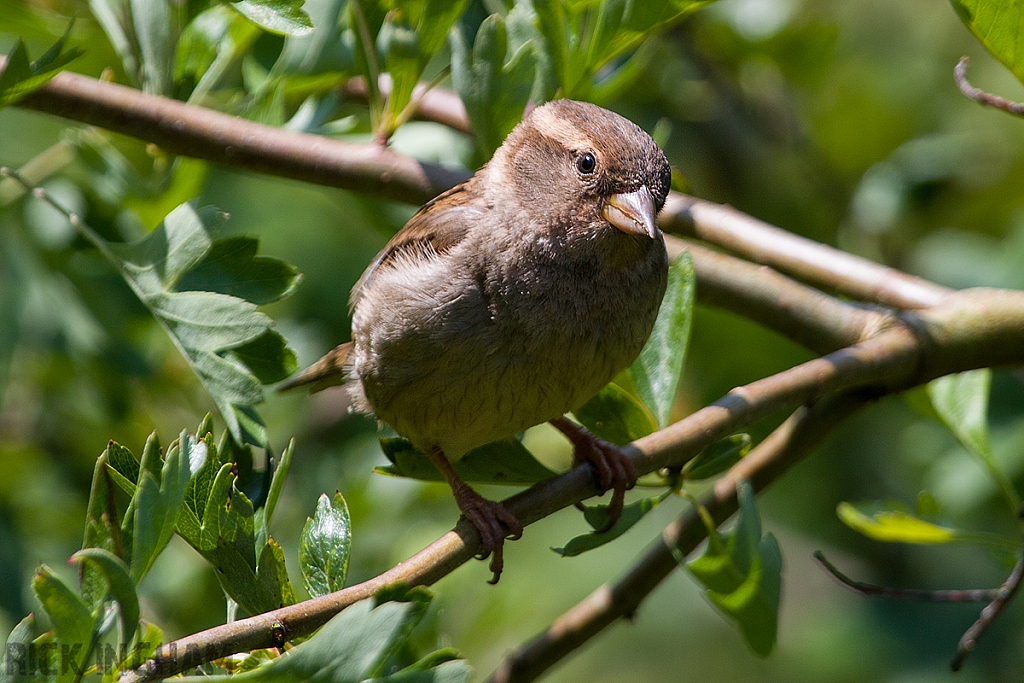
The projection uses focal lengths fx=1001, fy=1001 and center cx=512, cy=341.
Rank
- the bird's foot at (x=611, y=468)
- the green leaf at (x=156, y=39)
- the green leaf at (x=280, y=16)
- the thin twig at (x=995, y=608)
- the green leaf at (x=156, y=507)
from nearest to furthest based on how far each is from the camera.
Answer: the green leaf at (x=156, y=507) < the green leaf at (x=280, y=16) < the bird's foot at (x=611, y=468) < the thin twig at (x=995, y=608) < the green leaf at (x=156, y=39)

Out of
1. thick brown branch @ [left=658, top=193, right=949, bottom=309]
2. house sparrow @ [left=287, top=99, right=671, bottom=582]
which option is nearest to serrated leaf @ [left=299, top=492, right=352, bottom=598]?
house sparrow @ [left=287, top=99, right=671, bottom=582]

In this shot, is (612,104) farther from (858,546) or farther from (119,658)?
(119,658)

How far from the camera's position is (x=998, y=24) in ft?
6.82

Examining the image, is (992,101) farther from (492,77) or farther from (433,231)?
(433,231)

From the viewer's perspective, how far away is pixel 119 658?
145cm

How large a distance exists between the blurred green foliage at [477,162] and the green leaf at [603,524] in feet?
2.51

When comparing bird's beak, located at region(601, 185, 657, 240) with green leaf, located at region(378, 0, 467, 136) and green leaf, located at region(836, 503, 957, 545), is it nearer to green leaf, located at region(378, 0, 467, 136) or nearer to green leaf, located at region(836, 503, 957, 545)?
green leaf, located at region(378, 0, 467, 136)

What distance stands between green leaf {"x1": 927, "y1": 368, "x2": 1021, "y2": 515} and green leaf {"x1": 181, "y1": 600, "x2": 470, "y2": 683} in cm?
172

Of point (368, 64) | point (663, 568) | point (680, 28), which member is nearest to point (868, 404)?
point (663, 568)

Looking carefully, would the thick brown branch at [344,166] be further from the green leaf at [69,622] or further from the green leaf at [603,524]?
the green leaf at [69,622]

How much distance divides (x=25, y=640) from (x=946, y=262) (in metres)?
3.15

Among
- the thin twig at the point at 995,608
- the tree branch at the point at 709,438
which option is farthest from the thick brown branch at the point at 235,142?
the thin twig at the point at 995,608

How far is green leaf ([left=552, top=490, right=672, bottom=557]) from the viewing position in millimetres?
1874

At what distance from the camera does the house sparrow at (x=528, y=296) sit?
232 cm
